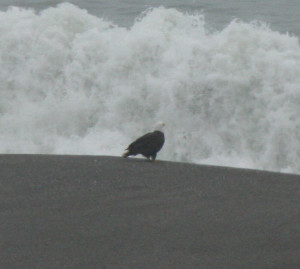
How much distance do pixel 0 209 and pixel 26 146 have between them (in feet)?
16.5

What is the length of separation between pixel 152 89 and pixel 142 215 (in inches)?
219

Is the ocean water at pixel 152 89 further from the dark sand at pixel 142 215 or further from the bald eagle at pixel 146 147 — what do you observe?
the dark sand at pixel 142 215

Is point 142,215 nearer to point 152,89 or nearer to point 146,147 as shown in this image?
point 146,147

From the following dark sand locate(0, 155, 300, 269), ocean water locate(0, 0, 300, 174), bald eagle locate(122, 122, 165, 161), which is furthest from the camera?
ocean water locate(0, 0, 300, 174)

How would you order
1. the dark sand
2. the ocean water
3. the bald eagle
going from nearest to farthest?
the dark sand, the bald eagle, the ocean water

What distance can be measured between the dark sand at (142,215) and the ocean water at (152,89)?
112 inches

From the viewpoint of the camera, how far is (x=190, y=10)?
731 inches

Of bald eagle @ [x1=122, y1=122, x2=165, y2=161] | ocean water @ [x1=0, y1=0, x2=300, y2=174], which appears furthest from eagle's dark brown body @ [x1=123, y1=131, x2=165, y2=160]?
ocean water @ [x1=0, y1=0, x2=300, y2=174]

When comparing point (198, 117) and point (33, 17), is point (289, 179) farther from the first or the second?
point (33, 17)

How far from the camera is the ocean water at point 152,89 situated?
11.7 metres

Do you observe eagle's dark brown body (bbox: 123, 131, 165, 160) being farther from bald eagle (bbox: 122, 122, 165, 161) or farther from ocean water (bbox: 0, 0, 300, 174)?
ocean water (bbox: 0, 0, 300, 174)

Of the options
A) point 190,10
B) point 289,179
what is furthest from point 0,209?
point 190,10

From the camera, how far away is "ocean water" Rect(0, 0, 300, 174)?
1169 centimetres

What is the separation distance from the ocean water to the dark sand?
2844 millimetres
